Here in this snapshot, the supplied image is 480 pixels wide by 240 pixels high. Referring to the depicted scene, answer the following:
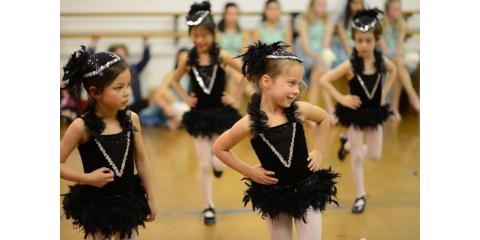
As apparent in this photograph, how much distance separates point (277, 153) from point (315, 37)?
538 centimetres

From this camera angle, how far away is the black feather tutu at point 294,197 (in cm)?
282

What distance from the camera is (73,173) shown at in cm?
269

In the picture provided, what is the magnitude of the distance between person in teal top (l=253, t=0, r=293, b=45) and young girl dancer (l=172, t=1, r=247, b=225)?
3.33m

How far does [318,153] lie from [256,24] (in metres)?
5.11

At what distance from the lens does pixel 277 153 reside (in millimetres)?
2848

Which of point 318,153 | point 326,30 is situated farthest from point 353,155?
point 326,30

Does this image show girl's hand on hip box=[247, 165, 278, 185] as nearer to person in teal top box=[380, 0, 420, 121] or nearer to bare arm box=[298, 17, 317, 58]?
person in teal top box=[380, 0, 420, 121]

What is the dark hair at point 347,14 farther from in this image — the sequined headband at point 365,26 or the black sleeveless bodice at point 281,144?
the black sleeveless bodice at point 281,144

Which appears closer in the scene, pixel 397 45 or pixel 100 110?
pixel 100 110

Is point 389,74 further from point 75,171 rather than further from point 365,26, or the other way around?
point 75,171

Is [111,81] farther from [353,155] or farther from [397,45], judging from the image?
[397,45]

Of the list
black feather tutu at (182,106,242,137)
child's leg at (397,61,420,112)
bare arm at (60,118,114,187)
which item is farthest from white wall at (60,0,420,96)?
bare arm at (60,118,114,187)

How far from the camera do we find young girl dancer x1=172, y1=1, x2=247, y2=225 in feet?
13.7

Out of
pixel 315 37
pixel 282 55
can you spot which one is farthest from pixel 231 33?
pixel 282 55
